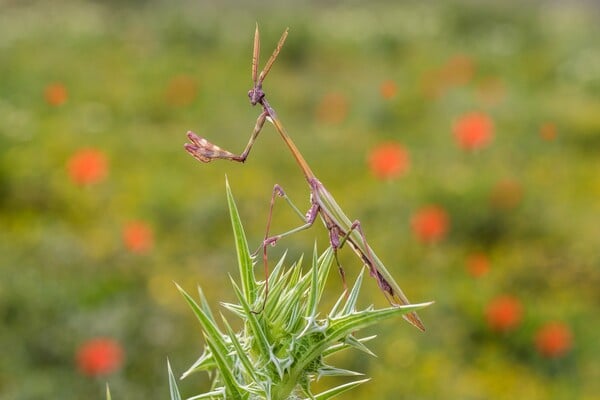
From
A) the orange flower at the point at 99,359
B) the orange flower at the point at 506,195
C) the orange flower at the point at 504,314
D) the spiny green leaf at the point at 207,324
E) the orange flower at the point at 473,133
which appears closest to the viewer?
the spiny green leaf at the point at 207,324

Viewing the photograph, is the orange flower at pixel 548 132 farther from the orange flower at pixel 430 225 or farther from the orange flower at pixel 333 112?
the orange flower at pixel 430 225

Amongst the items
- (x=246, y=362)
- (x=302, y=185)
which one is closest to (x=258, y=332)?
(x=246, y=362)

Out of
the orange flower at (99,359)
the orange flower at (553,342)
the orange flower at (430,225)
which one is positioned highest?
the orange flower at (430,225)

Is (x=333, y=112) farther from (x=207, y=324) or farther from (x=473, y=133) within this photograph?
(x=207, y=324)

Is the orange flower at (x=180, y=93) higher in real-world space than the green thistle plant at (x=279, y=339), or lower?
lower

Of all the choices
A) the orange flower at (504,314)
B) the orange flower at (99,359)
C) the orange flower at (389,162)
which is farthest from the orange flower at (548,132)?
the orange flower at (99,359)

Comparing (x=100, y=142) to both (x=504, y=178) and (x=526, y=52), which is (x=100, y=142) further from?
(x=526, y=52)

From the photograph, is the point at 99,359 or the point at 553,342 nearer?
the point at 99,359

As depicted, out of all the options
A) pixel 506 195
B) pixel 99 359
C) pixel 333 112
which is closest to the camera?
pixel 99 359
